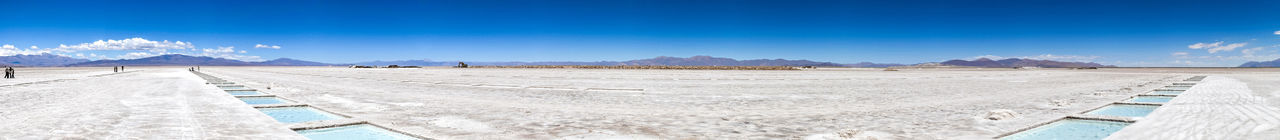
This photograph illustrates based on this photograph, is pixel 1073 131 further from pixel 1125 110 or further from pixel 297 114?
pixel 297 114

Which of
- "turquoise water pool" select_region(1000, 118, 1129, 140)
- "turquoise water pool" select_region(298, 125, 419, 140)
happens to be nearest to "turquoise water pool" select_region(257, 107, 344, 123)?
"turquoise water pool" select_region(298, 125, 419, 140)

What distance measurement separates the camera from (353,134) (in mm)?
6922

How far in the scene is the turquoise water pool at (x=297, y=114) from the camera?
8578 millimetres

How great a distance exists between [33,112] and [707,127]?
933cm

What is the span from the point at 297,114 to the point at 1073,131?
9.68 meters


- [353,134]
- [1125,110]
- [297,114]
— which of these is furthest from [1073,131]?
[297,114]

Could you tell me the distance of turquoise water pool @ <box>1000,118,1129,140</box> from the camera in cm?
654

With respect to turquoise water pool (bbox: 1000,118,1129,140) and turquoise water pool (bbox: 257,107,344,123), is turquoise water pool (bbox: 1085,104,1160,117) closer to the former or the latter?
turquoise water pool (bbox: 1000,118,1129,140)

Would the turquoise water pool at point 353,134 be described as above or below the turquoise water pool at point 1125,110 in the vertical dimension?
below

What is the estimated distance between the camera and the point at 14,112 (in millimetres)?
9430

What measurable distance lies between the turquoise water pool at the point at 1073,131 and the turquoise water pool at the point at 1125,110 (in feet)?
6.48

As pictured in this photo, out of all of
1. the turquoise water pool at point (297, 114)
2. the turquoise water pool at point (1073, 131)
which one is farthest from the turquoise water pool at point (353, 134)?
the turquoise water pool at point (1073, 131)

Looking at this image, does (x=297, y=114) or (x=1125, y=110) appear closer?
(x=297, y=114)

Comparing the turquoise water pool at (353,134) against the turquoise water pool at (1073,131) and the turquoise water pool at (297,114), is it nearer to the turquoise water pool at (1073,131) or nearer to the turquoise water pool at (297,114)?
the turquoise water pool at (297,114)
